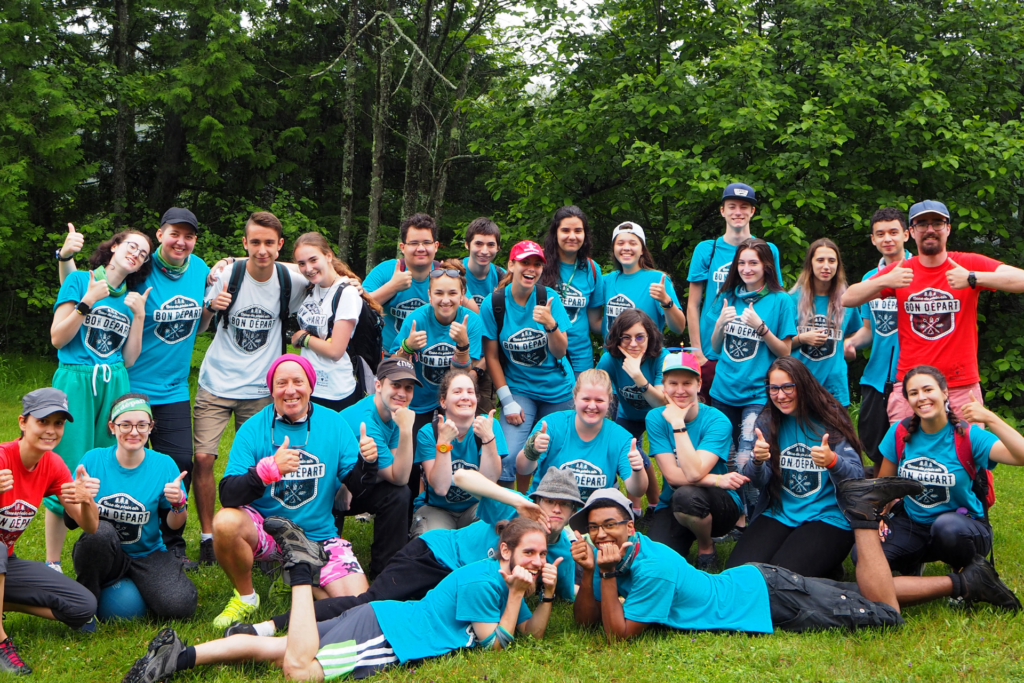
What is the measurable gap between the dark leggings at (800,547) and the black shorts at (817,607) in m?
0.33

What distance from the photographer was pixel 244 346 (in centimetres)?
621

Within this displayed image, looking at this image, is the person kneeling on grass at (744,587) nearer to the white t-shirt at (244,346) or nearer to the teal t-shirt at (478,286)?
the teal t-shirt at (478,286)

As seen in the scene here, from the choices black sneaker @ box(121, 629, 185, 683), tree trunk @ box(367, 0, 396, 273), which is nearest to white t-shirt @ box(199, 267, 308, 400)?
black sneaker @ box(121, 629, 185, 683)

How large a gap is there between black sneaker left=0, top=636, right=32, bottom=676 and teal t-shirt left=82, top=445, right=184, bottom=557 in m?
0.89

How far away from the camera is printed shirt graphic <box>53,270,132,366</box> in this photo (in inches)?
228

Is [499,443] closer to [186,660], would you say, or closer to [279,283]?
[279,283]

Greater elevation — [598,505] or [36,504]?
[598,505]

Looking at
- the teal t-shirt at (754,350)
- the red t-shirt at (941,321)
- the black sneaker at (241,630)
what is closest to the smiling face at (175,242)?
the black sneaker at (241,630)

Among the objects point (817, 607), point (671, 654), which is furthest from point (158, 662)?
point (817, 607)

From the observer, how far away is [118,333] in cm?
589

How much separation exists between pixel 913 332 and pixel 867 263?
577 cm

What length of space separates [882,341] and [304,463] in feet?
15.1

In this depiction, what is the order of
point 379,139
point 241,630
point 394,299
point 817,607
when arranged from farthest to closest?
1. point 379,139
2. point 394,299
3. point 817,607
4. point 241,630

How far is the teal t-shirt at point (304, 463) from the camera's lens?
5148 mm
